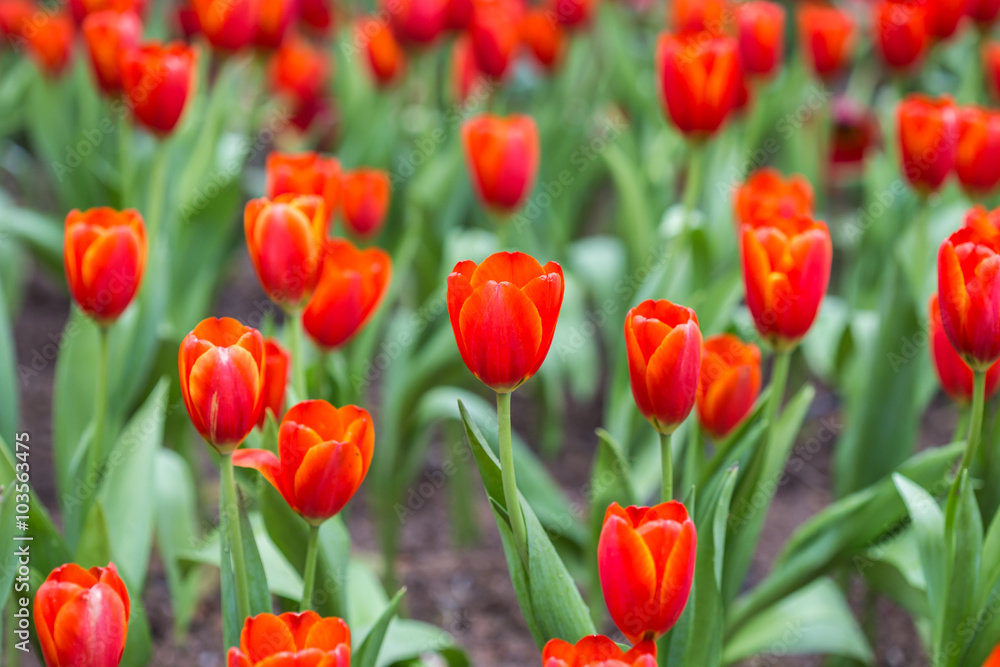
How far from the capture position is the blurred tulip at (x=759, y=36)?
1988 mm

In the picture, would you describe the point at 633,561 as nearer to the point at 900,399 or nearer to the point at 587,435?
the point at 900,399

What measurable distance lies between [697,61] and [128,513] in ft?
3.20

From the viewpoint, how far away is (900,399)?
4.84 feet

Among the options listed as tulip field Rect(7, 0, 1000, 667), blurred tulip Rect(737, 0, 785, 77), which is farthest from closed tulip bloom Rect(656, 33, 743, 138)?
blurred tulip Rect(737, 0, 785, 77)

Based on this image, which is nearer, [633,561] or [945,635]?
[633,561]

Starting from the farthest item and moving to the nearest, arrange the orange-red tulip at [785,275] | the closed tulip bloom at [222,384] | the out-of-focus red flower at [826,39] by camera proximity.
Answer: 1. the out-of-focus red flower at [826,39]
2. the orange-red tulip at [785,275]
3. the closed tulip bloom at [222,384]

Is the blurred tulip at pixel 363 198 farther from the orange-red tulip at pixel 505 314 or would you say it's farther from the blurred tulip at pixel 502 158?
the orange-red tulip at pixel 505 314

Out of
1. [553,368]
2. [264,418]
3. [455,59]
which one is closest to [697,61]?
[553,368]

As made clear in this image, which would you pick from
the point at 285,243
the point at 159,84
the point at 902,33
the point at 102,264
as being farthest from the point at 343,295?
the point at 902,33

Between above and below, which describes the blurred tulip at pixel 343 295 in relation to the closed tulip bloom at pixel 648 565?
above

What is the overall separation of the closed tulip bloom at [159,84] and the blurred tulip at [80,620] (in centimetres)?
90

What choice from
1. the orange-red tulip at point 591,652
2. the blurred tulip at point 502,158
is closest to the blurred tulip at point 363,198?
the blurred tulip at point 502,158

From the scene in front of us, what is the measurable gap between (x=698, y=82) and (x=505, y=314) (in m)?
0.86

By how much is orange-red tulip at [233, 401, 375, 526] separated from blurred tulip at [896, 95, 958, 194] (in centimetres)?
98
